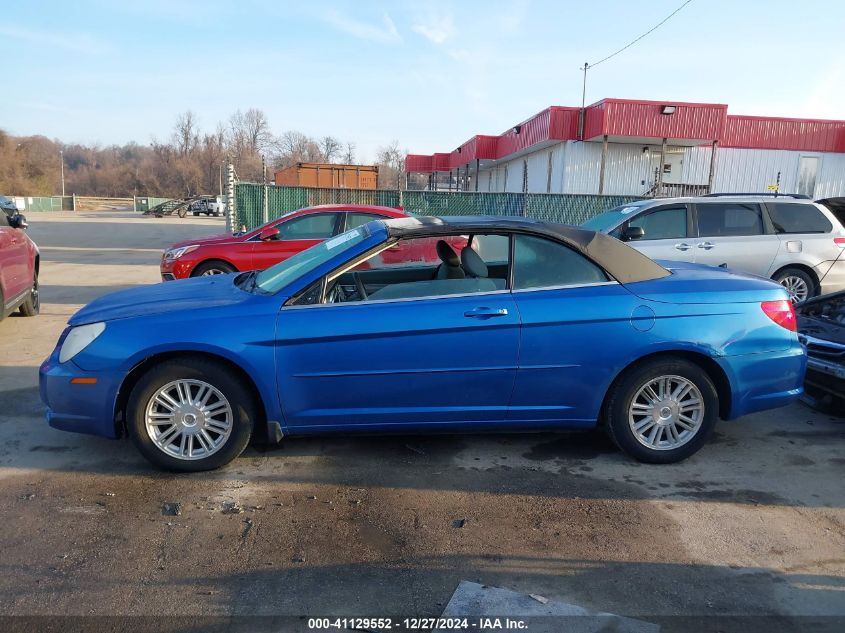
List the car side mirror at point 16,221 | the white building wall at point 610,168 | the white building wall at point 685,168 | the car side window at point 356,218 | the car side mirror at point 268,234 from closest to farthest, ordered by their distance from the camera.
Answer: the car side mirror at point 16,221 < the car side mirror at point 268,234 < the car side window at point 356,218 < the white building wall at point 610,168 < the white building wall at point 685,168

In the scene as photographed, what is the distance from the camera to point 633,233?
26.1ft

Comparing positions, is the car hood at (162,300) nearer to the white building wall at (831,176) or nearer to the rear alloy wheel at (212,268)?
the rear alloy wheel at (212,268)

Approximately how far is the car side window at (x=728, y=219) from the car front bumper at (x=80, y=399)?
7.51 meters

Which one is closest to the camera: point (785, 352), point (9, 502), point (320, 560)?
point (320, 560)

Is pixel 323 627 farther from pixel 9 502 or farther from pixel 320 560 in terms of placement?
pixel 9 502

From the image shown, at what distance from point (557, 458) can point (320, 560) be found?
186 cm

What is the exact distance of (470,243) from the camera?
421cm

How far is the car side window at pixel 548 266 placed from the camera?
12.9 ft

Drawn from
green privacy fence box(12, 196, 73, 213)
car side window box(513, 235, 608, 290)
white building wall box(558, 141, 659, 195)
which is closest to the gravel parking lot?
car side window box(513, 235, 608, 290)

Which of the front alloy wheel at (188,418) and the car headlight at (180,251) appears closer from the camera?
the front alloy wheel at (188,418)

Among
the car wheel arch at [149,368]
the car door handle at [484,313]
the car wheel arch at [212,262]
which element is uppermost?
the car door handle at [484,313]

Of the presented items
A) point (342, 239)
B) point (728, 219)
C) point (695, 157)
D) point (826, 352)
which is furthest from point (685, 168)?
point (342, 239)

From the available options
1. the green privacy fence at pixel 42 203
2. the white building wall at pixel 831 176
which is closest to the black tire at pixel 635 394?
the white building wall at pixel 831 176

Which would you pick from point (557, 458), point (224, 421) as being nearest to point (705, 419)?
point (557, 458)
